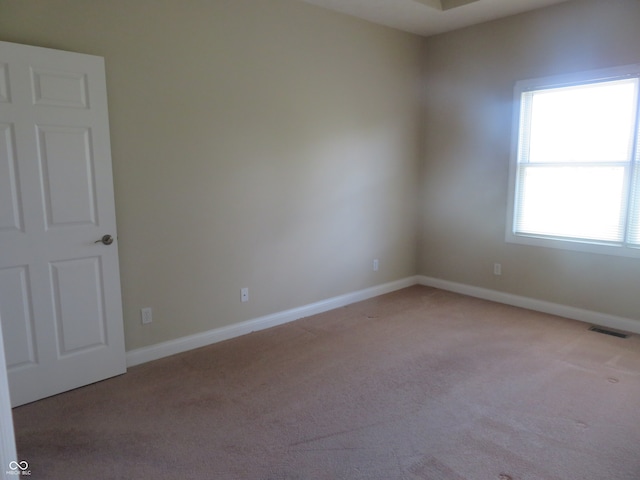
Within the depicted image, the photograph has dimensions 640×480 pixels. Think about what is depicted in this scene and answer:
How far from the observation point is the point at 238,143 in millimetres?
3582

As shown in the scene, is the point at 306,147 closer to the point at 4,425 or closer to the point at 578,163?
the point at 578,163

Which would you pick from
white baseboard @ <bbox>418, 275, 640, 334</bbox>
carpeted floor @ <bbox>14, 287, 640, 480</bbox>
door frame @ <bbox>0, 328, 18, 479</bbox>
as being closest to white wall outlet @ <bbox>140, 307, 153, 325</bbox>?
carpeted floor @ <bbox>14, 287, 640, 480</bbox>

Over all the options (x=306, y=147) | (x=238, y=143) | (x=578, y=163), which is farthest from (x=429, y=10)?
(x=238, y=143)

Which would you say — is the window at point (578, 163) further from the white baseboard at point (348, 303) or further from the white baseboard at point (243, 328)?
the white baseboard at point (243, 328)

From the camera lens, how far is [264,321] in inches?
154

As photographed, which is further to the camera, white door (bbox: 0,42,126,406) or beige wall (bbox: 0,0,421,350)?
beige wall (bbox: 0,0,421,350)

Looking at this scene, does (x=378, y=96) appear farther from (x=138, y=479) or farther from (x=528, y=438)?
(x=138, y=479)

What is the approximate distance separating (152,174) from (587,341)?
148 inches

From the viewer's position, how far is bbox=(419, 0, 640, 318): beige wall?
380 centimetres

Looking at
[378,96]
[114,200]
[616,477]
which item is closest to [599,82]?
[378,96]

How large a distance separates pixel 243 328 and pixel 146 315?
859mm

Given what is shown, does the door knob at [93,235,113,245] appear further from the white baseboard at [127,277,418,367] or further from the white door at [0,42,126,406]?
the white baseboard at [127,277,418,367]

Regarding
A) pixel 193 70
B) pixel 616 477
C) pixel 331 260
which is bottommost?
pixel 616 477

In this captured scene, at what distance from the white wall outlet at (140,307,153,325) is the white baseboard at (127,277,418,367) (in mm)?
200
